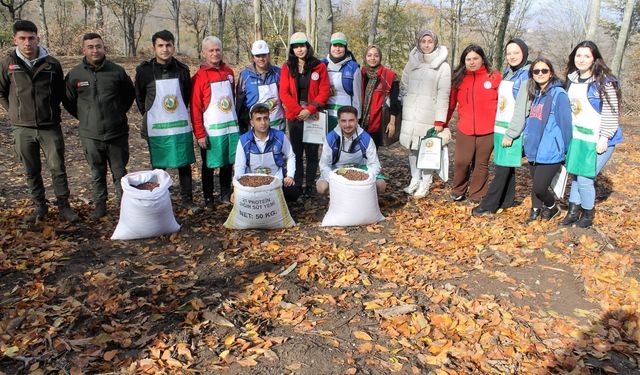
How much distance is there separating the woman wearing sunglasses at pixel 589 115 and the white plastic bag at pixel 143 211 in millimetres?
4007

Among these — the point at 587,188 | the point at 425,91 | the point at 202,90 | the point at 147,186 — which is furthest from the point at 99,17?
the point at 587,188

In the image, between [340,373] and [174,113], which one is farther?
[174,113]

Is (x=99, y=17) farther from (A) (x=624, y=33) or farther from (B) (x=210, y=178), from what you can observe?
(A) (x=624, y=33)

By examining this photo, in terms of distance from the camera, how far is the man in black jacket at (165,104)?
4.73 metres

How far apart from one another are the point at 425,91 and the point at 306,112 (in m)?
1.46

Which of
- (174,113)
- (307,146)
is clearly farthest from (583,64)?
(174,113)

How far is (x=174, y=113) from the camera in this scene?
192 inches

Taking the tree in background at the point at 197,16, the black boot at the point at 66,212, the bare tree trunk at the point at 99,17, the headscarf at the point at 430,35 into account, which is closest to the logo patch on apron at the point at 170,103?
the black boot at the point at 66,212

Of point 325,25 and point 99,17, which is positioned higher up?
point 99,17

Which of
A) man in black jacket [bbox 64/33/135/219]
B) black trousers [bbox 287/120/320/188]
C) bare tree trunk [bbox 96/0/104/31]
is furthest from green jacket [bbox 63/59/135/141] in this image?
bare tree trunk [bbox 96/0/104/31]

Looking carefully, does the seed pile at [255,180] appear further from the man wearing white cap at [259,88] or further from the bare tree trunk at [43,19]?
the bare tree trunk at [43,19]

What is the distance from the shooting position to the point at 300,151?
5.74 m

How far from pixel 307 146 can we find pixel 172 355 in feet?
11.3

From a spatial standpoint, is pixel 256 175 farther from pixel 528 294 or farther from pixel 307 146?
pixel 528 294
